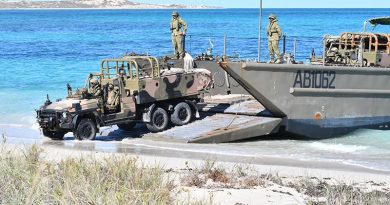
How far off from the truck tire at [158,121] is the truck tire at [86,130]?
114 centimetres

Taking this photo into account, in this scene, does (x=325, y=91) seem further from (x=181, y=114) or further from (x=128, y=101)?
(x=128, y=101)

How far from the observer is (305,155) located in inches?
470

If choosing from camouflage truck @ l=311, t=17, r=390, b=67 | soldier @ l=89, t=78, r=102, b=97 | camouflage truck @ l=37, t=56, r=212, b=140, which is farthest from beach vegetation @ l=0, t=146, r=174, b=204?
camouflage truck @ l=311, t=17, r=390, b=67

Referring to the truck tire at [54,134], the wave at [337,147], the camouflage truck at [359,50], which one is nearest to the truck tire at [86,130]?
the truck tire at [54,134]

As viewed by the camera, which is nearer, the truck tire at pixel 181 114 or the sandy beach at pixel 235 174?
the sandy beach at pixel 235 174

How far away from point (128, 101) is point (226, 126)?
2.00m

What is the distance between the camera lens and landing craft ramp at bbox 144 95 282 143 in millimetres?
12656

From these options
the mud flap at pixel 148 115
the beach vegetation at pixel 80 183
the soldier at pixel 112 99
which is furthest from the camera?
the mud flap at pixel 148 115

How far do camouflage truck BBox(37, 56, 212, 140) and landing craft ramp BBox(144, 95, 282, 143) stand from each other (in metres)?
0.42

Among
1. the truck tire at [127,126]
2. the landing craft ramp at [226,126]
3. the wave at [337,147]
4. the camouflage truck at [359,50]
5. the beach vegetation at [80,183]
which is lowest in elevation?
the wave at [337,147]

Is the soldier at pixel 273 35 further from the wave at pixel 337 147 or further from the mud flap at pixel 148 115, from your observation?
the mud flap at pixel 148 115

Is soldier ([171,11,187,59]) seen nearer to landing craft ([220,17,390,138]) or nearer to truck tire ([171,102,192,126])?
truck tire ([171,102,192,126])

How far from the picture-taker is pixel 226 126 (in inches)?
519

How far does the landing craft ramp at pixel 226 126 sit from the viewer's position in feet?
41.5
